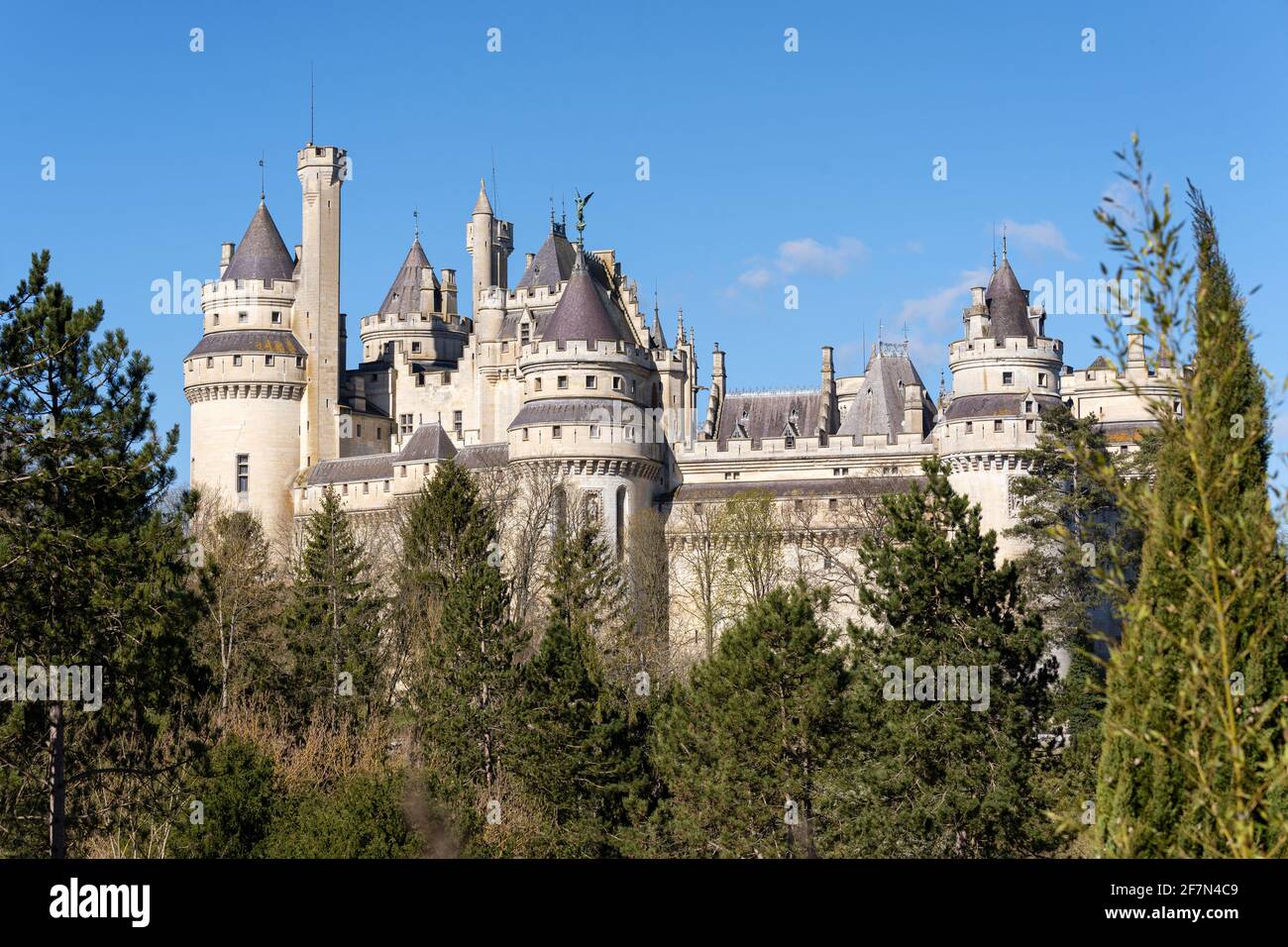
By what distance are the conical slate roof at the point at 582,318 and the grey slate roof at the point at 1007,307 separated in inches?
492

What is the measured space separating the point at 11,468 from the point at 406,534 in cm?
2703

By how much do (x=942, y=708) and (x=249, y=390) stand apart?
42534 mm

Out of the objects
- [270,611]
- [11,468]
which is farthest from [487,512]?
[11,468]

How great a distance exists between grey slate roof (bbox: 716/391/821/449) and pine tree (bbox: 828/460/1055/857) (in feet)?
104

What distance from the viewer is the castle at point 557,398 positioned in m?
57.4

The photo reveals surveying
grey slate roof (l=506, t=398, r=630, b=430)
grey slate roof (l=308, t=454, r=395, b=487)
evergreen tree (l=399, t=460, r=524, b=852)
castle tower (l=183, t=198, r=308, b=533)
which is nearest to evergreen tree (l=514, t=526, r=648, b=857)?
evergreen tree (l=399, t=460, r=524, b=852)

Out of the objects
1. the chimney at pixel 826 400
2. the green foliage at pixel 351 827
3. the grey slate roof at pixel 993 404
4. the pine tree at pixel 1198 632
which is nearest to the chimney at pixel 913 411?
the chimney at pixel 826 400

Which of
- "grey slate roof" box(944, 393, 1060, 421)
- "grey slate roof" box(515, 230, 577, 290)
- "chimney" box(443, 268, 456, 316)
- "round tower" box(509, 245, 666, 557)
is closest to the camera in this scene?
"grey slate roof" box(944, 393, 1060, 421)

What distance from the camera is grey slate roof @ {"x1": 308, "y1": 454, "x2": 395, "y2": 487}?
2591 inches

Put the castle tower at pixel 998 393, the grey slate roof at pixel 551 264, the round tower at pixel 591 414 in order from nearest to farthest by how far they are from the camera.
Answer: the castle tower at pixel 998 393, the round tower at pixel 591 414, the grey slate roof at pixel 551 264

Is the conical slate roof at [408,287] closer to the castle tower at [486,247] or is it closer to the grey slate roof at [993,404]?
the castle tower at [486,247]

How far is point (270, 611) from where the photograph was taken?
156 feet

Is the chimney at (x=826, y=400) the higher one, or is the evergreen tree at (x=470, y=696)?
the chimney at (x=826, y=400)

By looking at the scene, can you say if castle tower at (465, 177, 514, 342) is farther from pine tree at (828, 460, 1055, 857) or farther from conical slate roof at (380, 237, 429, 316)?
pine tree at (828, 460, 1055, 857)
